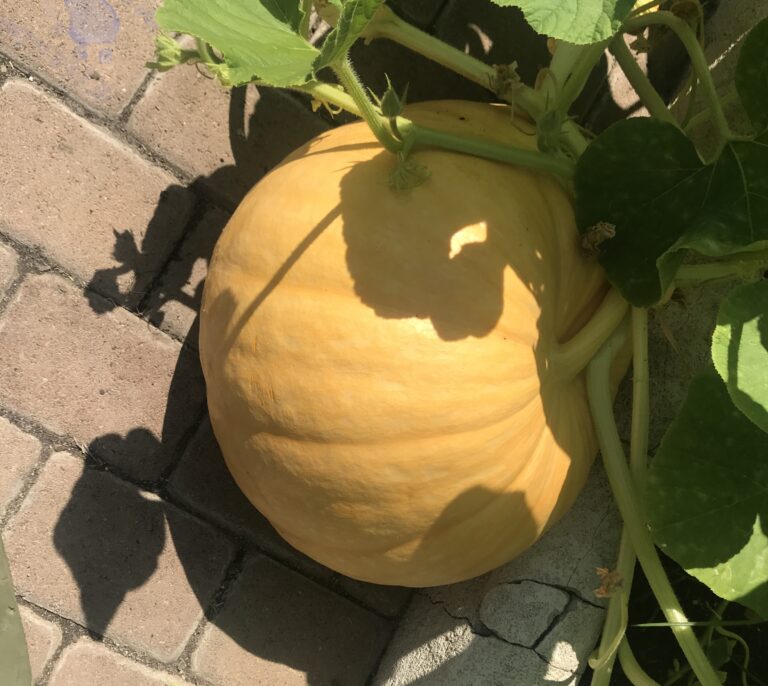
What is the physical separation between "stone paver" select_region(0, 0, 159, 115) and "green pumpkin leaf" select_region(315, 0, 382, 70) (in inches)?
22.5

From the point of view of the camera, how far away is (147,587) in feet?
4.06

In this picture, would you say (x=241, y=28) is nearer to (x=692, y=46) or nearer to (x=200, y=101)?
(x=200, y=101)

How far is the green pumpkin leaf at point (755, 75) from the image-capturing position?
931 millimetres

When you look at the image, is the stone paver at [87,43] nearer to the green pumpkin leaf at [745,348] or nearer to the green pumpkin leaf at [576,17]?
the green pumpkin leaf at [576,17]

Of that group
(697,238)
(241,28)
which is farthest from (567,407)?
(241,28)

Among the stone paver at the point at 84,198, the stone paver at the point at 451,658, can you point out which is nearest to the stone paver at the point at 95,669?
the stone paver at the point at 451,658

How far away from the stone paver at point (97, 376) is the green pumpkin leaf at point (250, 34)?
1.71 ft

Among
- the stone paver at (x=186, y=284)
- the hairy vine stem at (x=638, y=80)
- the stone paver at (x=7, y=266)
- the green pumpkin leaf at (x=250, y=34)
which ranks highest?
the hairy vine stem at (x=638, y=80)

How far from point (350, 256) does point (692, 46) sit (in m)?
0.53

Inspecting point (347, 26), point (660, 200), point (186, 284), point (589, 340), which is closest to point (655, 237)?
point (660, 200)

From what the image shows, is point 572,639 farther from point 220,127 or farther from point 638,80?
point 220,127

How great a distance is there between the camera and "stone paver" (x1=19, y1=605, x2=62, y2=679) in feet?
3.90

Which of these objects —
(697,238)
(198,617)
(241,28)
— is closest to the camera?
(241,28)

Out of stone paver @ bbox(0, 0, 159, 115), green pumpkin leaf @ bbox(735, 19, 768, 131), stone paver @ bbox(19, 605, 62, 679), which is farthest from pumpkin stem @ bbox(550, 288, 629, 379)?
stone paver @ bbox(19, 605, 62, 679)
